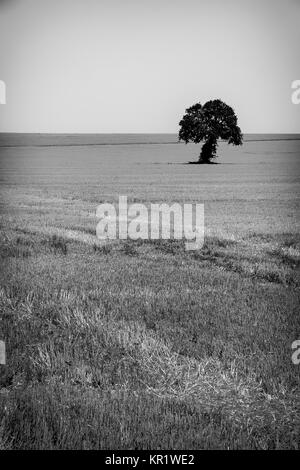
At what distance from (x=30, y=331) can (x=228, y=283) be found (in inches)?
196

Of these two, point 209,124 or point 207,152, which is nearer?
point 209,124

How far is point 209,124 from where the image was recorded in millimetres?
73562

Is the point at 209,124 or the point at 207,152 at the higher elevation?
the point at 209,124

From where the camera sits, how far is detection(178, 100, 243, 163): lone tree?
7319cm

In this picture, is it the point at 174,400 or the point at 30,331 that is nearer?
the point at 174,400

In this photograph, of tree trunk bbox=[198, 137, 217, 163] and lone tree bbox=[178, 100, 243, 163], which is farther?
tree trunk bbox=[198, 137, 217, 163]

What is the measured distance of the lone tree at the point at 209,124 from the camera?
240ft

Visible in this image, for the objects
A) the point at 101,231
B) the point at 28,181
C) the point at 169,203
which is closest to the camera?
the point at 101,231

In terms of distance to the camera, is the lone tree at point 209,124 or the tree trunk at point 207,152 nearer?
the lone tree at point 209,124

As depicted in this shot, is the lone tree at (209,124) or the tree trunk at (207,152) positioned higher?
the lone tree at (209,124)

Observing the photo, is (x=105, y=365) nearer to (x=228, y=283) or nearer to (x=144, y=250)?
(x=228, y=283)

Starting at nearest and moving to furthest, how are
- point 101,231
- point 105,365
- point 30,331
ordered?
point 105,365, point 30,331, point 101,231
